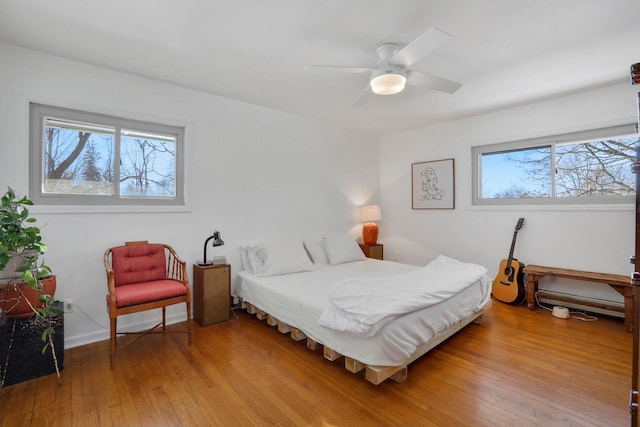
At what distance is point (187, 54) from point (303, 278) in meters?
2.38

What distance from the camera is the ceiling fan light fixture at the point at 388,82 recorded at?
2.28m

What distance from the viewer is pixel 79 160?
282cm

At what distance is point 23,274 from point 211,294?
1.51m

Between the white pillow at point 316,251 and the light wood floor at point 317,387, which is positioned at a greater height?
the white pillow at point 316,251

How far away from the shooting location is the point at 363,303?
81.3 inches

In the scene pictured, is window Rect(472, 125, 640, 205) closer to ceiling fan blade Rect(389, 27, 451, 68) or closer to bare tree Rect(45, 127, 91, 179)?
ceiling fan blade Rect(389, 27, 451, 68)

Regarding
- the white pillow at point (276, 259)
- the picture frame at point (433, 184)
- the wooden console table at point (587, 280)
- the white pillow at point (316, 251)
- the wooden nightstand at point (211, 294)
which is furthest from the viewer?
the picture frame at point (433, 184)

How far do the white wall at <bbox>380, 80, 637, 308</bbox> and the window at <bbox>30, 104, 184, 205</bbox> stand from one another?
3491mm

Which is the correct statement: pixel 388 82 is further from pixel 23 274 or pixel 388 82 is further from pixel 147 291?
pixel 23 274

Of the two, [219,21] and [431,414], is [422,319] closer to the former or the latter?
[431,414]

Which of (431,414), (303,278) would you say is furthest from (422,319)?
(303,278)

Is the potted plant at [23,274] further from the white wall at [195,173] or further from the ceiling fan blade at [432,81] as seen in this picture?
the ceiling fan blade at [432,81]

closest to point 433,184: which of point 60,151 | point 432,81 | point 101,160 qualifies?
point 432,81

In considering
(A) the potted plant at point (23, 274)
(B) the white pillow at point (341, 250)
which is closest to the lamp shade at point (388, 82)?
(B) the white pillow at point (341, 250)
